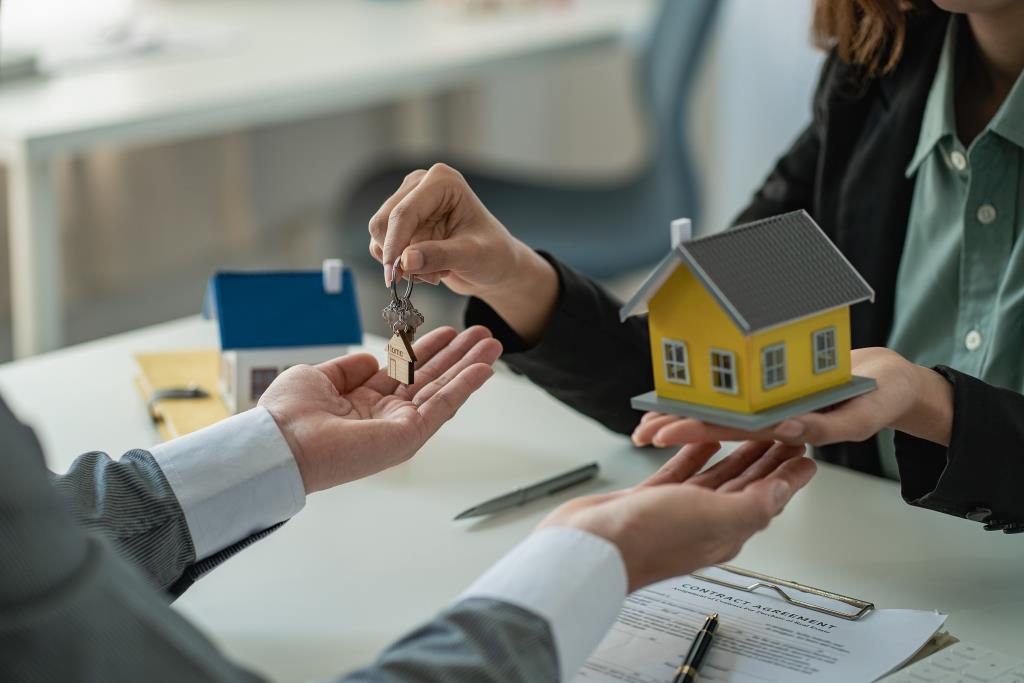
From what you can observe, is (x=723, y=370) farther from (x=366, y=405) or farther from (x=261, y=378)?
(x=261, y=378)

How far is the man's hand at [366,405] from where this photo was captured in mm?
936

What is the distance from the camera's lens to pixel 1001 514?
0.98 meters

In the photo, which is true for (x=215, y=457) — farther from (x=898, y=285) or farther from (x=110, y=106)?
(x=110, y=106)

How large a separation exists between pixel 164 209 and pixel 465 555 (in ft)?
9.11

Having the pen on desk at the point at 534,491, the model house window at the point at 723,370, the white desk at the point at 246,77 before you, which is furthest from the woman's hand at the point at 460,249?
the white desk at the point at 246,77

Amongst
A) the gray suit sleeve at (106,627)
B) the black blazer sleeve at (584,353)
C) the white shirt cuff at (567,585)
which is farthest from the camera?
the black blazer sleeve at (584,353)

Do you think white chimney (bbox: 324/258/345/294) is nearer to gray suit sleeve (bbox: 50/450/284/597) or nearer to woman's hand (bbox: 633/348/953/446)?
gray suit sleeve (bbox: 50/450/284/597)

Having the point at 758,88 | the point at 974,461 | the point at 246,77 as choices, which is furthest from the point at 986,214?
the point at 246,77

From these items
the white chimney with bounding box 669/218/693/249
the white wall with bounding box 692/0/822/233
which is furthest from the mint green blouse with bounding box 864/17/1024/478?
the white wall with bounding box 692/0/822/233

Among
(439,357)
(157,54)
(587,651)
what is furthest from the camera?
(157,54)

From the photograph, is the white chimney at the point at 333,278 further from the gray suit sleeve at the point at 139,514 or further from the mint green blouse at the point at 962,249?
the mint green blouse at the point at 962,249

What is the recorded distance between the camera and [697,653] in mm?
854

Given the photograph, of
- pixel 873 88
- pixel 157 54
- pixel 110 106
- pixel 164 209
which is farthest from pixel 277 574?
pixel 164 209

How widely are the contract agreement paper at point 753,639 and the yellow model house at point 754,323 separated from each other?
16 cm
